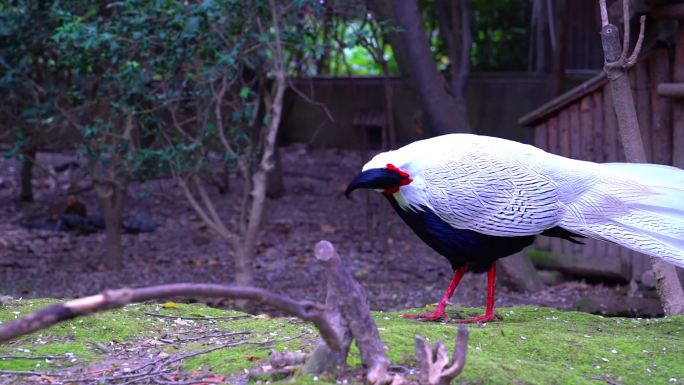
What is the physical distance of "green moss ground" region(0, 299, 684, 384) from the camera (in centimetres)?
329

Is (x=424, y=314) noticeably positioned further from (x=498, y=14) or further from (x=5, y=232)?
(x=498, y=14)

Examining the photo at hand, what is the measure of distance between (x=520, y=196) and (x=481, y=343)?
0.74m

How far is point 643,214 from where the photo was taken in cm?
409

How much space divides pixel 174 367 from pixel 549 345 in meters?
1.46

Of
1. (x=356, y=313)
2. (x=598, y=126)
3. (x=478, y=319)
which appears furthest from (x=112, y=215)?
(x=356, y=313)

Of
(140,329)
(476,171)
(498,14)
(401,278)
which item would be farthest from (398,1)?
(498,14)

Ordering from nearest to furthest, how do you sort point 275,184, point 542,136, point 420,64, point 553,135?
point 420,64 < point 553,135 < point 542,136 < point 275,184

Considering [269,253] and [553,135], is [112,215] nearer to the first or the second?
[269,253]

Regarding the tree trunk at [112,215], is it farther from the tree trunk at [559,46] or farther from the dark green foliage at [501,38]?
the dark green foliage at [501,38]

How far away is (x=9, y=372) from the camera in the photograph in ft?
10.7

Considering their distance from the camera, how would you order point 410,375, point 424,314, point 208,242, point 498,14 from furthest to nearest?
point 498,14
point 208,242
point 424,314
point 410,375

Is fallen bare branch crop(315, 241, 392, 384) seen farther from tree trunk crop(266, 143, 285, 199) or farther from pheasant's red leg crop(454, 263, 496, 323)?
tree trunk crop(266, 143, 285, 199)

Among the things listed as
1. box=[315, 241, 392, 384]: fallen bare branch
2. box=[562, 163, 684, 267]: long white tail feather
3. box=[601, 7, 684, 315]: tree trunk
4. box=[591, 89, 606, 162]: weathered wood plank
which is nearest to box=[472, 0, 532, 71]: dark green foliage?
box=[591, 89, 606, 162]: weathered wood plank

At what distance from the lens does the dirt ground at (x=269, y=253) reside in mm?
7965
